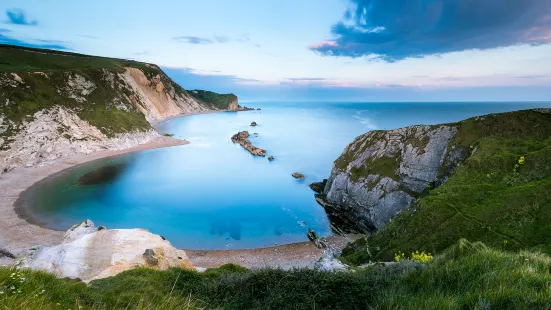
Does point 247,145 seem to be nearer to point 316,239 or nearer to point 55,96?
point 55,96

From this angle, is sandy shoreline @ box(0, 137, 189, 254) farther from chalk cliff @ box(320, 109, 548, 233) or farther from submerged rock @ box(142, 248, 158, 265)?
chalk cliff @ box(320, 109, 548, 233)

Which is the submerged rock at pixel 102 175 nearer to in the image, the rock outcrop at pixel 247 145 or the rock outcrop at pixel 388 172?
the rock outcrop at pixel 247 145

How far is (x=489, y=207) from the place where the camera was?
19.7 metres

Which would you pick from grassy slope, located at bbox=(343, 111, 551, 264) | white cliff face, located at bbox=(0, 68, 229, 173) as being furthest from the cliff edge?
white cliff face, located at bbox=(0, 68, 229, 173)

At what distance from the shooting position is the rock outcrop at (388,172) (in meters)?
32.8

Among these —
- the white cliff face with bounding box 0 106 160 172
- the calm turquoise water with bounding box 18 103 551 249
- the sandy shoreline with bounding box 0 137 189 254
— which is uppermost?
the white cliff face with bounding box 0 106 160 172

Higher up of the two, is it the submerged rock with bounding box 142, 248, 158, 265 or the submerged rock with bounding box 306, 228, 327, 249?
the submerged rock with bounding box 142, 248, 158, 265

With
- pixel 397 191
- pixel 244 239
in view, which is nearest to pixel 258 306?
pixel 244 239

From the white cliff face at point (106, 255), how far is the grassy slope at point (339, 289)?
810cm

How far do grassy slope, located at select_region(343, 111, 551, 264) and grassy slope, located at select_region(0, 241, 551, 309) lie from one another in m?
11.7

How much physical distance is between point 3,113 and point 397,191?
3079 inches

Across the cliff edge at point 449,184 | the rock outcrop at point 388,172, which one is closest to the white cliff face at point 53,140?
A: the cliff edge at point 449,184

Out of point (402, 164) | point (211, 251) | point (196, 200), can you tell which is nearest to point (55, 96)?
point (196, 200)

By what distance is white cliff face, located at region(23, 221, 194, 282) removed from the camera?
16.6 meters
